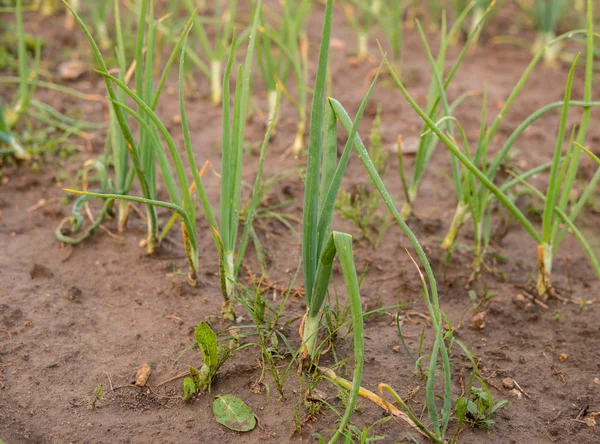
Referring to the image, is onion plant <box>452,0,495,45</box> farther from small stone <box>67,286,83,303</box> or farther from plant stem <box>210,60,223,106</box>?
small stone <box>67,286,83,303</box>

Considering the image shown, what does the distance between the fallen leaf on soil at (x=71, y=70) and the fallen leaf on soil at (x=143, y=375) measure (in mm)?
1824

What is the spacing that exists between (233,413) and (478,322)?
2.38ft

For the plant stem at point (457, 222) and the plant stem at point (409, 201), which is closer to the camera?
the plant stem at point (457, 222)

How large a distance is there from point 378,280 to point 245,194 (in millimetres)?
597

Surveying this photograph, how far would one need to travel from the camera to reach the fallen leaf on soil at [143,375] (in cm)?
150

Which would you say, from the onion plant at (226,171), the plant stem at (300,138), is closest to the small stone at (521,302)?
the onion plant at (226,171)

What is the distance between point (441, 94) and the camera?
1.83 meters

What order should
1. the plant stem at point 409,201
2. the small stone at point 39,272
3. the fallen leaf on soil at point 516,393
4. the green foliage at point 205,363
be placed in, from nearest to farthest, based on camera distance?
the green foliage at point 205,363
the fallen leaf on soil at point 516,393
the small stone at point 39,272
the plant stem at point 409,201

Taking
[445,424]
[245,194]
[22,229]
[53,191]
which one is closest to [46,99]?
[53,191]

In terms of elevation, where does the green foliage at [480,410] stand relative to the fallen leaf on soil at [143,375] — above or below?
above

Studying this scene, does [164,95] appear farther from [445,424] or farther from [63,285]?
[445,424]

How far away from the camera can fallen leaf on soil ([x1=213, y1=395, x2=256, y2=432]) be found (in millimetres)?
1406

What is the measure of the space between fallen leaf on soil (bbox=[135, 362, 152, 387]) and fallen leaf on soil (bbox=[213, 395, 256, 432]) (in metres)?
0.18

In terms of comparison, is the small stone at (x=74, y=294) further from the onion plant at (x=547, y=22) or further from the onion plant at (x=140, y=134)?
the onion plant at (x=547, y=22)
